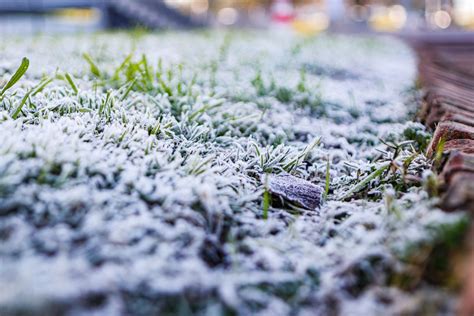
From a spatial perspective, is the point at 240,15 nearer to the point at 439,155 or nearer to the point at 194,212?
the point at 439,155

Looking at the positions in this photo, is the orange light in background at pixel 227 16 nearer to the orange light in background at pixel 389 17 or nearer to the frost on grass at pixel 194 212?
the orange light in background at pixel 389 17

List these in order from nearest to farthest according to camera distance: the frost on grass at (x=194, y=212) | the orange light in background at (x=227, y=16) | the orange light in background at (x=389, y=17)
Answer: the frost on grass at (x=194, y=212)
the orange light in background at (x=389, y=17)
the orange light in background at (x=227, y=16)

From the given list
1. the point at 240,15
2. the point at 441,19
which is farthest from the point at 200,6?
the point at 441,19

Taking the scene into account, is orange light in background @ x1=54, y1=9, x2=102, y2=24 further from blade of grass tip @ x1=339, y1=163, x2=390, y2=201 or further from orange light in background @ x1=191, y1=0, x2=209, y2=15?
blade of grass tip @ x1=339, y1=163, x2=390, y2=201

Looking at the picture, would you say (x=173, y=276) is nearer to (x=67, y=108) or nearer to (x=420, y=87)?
(x=67, y=108)

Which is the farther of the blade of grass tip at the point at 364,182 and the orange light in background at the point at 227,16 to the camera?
the orange light in background at the point at 227,16

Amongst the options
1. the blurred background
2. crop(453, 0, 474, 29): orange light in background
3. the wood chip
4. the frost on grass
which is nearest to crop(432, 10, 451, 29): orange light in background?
the blurred background

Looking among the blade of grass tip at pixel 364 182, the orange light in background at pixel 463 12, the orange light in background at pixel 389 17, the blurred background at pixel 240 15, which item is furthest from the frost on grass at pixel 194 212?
the orange light in background at pixel 463 12
